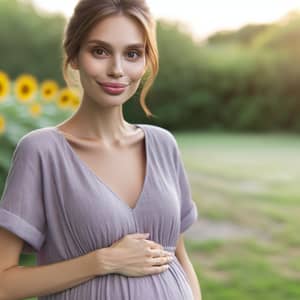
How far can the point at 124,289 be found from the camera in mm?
1332

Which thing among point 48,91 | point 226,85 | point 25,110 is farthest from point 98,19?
point 226,85

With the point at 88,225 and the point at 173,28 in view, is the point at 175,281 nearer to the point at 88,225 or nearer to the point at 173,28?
the point at 88,225

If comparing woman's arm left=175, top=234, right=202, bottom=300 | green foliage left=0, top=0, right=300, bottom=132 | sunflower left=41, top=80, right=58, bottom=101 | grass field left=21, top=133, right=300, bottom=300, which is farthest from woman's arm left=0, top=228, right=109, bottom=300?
green foliage left=0, top=0, right=300, bottom=132

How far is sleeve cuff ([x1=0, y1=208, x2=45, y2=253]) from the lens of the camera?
131cm

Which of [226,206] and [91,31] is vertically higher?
[91,31]

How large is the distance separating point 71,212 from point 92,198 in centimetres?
5

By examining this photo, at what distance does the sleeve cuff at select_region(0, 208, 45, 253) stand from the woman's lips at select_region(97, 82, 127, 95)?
29 cm

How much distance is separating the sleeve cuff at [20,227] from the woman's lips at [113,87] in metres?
0.29

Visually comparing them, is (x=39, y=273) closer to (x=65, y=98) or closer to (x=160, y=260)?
(x=160, y=260)

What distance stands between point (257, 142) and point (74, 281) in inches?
524

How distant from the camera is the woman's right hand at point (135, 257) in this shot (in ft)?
4.24

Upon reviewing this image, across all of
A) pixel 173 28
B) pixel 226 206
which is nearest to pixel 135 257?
pixel 226 206

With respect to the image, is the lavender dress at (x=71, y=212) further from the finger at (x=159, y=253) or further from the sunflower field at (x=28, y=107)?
the sunflower field at (x=28, y=107)

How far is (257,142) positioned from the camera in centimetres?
1439
